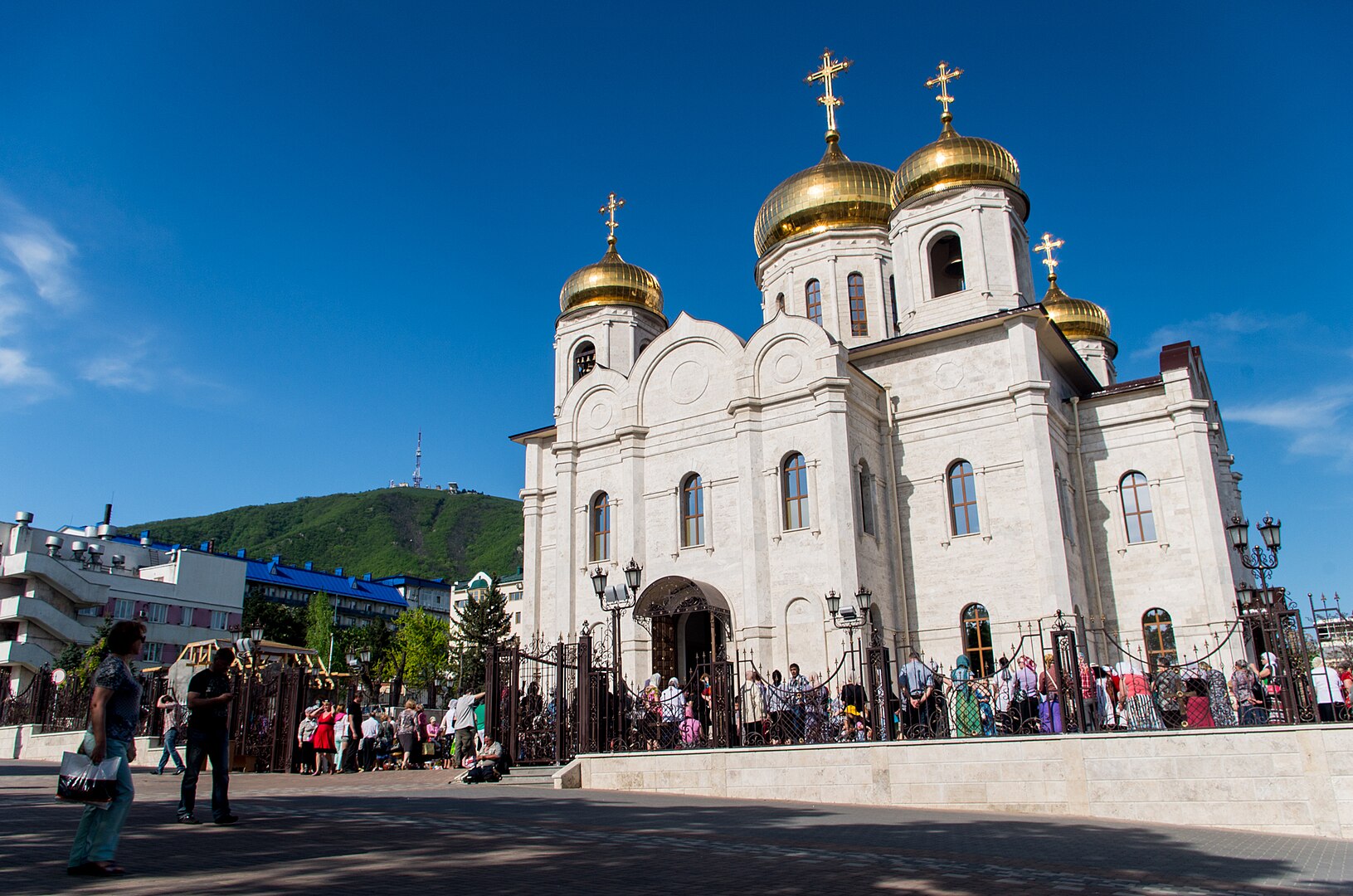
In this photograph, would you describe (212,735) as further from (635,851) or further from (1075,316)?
(1075,316)

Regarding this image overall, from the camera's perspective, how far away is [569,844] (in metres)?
7.19

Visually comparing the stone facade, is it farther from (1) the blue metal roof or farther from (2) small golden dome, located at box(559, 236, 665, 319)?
(1) the blue metal roof

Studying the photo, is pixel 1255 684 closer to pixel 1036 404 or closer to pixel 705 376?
pixel 1036 404

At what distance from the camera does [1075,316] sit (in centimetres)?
3456

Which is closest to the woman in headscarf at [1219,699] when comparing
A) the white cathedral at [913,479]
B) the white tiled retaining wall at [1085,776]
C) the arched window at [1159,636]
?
the white tiled retaining wall at [1085,776]

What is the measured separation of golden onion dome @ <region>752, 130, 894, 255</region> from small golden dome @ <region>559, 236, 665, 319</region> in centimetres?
451

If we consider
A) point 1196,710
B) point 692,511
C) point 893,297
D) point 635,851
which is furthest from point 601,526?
point 635,851

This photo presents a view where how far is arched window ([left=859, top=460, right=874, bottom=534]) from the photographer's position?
22.9m

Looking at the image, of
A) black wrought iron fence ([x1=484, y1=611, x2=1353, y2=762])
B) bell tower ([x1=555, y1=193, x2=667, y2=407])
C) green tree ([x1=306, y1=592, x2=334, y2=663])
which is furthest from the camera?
green tree ([x1=306, y1=592, x2=334, y2=663])

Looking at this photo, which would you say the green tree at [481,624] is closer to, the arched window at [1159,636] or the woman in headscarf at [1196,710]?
the arched window at [1159,636]

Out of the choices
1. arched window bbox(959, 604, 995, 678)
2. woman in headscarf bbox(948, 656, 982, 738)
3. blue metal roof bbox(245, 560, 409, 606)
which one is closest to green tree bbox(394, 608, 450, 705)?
blue metal roof bbox(245, 560, 409, 606)

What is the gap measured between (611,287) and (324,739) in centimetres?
1862

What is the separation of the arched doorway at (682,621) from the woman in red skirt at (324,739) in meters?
7.10

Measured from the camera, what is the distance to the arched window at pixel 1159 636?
22.5 meters
